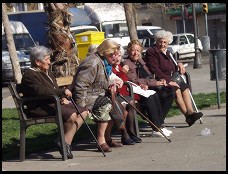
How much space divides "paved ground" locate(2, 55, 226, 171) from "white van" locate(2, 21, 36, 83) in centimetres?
2191

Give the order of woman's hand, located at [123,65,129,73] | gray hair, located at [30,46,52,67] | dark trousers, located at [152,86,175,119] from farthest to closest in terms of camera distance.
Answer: dark trousers, located at [152,86,175,119], woman's hand, located at [123,65,129,73], gray hair, located at [30,46,52,67]

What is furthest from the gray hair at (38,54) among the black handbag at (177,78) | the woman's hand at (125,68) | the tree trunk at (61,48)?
the tree trunk at (61,48)

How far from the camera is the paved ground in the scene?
323 inches

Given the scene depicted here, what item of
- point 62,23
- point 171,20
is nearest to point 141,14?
point 171,20

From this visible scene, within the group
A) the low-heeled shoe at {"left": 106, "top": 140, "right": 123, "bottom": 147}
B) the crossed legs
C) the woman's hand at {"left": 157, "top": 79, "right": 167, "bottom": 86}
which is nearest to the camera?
the low-heeled shoe at {"left": 106, "top": 140, "right": 123, "bottom": 147}

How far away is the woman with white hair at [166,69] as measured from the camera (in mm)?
11656

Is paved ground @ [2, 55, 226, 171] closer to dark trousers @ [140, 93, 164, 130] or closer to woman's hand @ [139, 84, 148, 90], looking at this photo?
dark trousers @ [140, 93, 164, 130]

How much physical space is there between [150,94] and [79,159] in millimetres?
2070

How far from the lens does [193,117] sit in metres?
11.6

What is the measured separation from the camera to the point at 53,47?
565 inches

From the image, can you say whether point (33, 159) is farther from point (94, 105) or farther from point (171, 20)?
point (171, 20)

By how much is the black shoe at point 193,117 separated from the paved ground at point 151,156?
0.60 feet

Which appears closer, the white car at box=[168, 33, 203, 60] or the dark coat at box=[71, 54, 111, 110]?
the dark coat at box=[71, 54, 111, 110]

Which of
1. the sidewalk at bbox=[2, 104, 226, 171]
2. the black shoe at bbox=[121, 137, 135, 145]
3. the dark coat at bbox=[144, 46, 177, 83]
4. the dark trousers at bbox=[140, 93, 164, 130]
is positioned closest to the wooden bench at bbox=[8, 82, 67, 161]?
the sidewalk at bbox=[2, 104, 226, 171]
